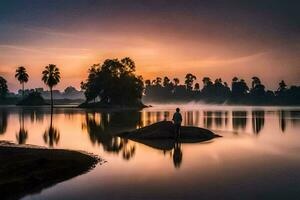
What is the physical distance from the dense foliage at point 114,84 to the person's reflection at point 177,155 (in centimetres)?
11565

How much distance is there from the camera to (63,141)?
106 feet

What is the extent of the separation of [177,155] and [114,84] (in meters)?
122

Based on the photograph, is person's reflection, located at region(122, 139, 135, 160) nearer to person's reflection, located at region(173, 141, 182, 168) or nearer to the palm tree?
person's reflection, located at region(173, 141, 182, 168)

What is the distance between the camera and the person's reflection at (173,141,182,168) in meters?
21.1

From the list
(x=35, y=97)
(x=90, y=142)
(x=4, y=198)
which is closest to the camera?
(x=4, y=198)

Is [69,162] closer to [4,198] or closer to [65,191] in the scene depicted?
[65,191]

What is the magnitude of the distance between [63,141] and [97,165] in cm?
1323

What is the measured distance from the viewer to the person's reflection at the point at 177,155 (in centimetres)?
2107

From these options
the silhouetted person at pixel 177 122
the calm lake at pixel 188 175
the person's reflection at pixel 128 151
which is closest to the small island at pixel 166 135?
the silhouetted person at pixel 177 122

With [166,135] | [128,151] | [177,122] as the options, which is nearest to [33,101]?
[166,135]

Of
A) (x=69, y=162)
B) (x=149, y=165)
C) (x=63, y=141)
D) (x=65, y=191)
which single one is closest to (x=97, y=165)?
(x=69, y=162)

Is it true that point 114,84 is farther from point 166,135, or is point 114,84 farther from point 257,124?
point 166,135

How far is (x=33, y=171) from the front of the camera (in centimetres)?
1688

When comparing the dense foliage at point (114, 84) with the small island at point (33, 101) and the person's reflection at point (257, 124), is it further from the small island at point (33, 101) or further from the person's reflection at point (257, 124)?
the person's reflection at point (257, 124)
